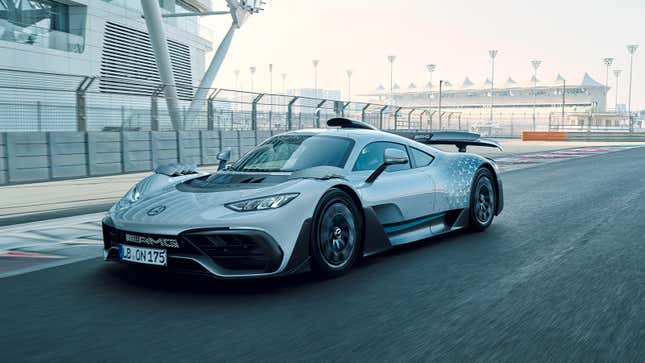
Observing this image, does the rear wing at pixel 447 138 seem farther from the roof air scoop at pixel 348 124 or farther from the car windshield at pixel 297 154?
the car windshield at pixel 297 154

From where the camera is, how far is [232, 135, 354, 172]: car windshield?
5695 millimetres

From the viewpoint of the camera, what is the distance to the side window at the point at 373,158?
584 centimetres

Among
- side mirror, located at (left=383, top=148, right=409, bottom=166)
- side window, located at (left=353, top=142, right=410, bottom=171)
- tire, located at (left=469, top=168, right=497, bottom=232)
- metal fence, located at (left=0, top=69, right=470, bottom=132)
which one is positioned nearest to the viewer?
side mirror, located at (left=383, top=148, right=409, bottom=166)


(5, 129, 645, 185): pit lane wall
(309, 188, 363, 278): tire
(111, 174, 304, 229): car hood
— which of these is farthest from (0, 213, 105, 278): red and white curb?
(5, 129, 645, 185): pit lane wall

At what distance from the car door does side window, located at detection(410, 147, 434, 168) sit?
67 millimetres

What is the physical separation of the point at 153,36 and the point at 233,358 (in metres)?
22.7

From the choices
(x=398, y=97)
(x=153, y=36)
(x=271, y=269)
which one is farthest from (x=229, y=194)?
(x=398, y=97)

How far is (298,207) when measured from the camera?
15.8ft

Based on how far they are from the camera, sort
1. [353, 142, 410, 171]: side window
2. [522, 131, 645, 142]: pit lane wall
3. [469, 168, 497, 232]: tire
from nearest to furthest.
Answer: [353, 142, 410, 171]: side window → [469, 168, 497, 232]: tire → [522, 131, 645, 142]: pit lane wall

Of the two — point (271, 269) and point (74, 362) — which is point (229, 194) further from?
point (74, 362)

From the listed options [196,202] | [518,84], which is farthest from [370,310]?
[518,84]

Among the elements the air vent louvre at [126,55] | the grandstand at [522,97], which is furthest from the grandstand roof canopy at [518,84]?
the air vent louvre at [126,55]

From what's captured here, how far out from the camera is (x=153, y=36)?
24.4 meters

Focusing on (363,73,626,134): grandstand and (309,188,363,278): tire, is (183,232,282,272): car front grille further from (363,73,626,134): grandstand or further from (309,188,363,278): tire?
(363,73,626,134): grandstand
